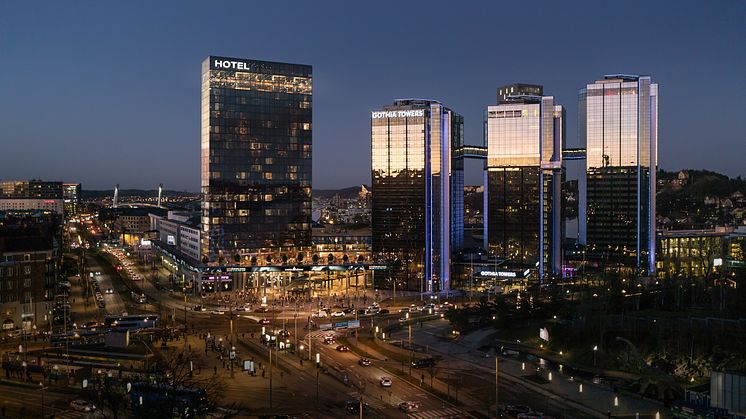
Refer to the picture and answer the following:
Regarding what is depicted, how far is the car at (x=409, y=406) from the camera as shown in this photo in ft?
144

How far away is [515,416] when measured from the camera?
140ft

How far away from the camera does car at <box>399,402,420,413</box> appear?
144ft

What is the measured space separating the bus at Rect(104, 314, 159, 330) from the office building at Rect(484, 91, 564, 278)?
64.0 metres

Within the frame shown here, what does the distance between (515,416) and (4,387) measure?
37.8 meters

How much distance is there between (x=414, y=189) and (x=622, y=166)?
3750 cm

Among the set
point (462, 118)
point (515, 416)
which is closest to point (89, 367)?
point (515, 416)

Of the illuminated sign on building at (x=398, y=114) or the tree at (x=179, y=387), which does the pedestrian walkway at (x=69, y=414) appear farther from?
the illuminated sign on building at (x=398, y=114)

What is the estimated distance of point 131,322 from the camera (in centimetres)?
7131

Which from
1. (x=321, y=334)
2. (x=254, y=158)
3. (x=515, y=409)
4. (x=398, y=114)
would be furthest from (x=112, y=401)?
(x=398, y=114)

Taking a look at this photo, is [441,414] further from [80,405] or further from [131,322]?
[131,322]

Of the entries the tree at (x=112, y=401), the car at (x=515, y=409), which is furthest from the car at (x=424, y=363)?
the tree at (x=112, y=401)

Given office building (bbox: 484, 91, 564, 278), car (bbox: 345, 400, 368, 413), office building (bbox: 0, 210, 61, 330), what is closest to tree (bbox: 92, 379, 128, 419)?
car (bbox: 345, 400, 368, 413)

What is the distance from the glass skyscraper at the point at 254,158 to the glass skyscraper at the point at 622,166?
50.8m

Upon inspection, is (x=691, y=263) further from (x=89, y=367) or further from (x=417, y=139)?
(x=89, y=367)
